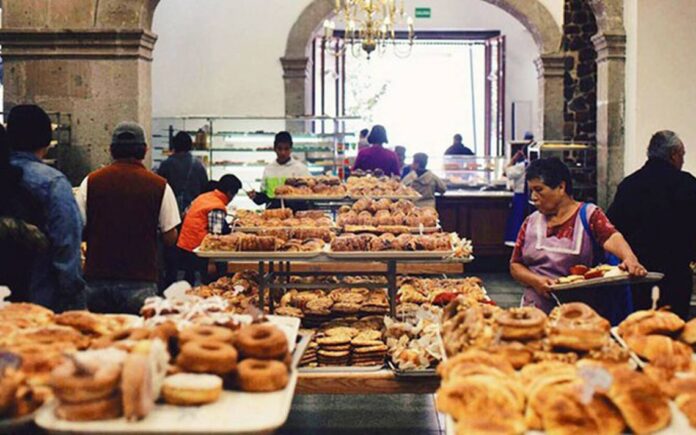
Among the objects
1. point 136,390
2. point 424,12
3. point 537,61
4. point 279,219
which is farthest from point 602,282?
point 424,12

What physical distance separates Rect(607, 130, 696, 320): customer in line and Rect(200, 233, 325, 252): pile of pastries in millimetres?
1795

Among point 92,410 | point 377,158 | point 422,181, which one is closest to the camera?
point 92,410

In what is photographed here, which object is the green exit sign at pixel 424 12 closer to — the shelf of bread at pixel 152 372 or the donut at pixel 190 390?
the shelf of bread at pixel 152 372

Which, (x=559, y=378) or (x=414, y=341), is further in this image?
(x=414, y=341)

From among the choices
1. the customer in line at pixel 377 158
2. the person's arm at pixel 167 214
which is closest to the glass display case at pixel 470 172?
the customer in line at pixel 377 158

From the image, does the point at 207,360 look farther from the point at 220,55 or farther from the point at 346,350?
the point at 220,55

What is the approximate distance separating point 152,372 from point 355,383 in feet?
8.78

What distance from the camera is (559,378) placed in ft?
7.56

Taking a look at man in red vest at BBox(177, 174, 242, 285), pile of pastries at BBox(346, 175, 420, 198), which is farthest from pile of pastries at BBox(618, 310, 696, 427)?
pile of pastries at BBox(346, 175, 420, 198)

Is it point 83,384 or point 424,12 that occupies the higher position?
point 424,12

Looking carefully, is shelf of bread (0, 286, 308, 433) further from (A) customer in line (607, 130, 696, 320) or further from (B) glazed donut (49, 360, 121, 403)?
(A) customer in line (607, 130, 696, 320)

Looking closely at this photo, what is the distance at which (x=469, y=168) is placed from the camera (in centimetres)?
1376

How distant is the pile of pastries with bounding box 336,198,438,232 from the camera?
577 cm

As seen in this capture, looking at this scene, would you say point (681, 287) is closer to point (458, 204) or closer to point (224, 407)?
point (224, 407)
